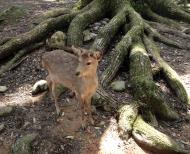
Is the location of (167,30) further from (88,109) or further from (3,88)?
(3,88)

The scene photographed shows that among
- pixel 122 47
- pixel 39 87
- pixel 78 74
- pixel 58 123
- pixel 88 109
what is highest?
pixel 78 74

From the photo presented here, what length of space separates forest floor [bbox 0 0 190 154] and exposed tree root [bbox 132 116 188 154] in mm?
166

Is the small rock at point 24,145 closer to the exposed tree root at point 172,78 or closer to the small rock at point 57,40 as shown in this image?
the small rock at point 57,40

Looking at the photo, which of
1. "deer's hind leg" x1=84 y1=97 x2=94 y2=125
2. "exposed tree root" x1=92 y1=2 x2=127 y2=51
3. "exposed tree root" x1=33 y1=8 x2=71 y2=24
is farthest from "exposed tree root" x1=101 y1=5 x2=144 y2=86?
"exposed tree root" x1=33 y1=8 x2=71 y2=24

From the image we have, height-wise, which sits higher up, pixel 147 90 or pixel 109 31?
pixel 109 31

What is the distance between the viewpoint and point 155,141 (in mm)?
6848

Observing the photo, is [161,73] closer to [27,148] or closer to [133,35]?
[133,35]

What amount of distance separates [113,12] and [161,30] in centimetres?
150

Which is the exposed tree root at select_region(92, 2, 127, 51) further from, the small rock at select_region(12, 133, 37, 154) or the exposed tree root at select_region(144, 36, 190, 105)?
the small rock at select_region(12, 133, 37, 154)

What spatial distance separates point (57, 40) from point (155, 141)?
12.4 feet

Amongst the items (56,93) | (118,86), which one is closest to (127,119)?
(118,86)

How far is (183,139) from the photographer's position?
749 cm

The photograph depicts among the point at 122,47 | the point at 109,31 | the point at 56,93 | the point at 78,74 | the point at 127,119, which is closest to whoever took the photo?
the point at 78,74

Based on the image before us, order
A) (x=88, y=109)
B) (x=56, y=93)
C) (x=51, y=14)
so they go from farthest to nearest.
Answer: (x=51, y=14) → (x=56, y=93) → (x=88, y=109)
